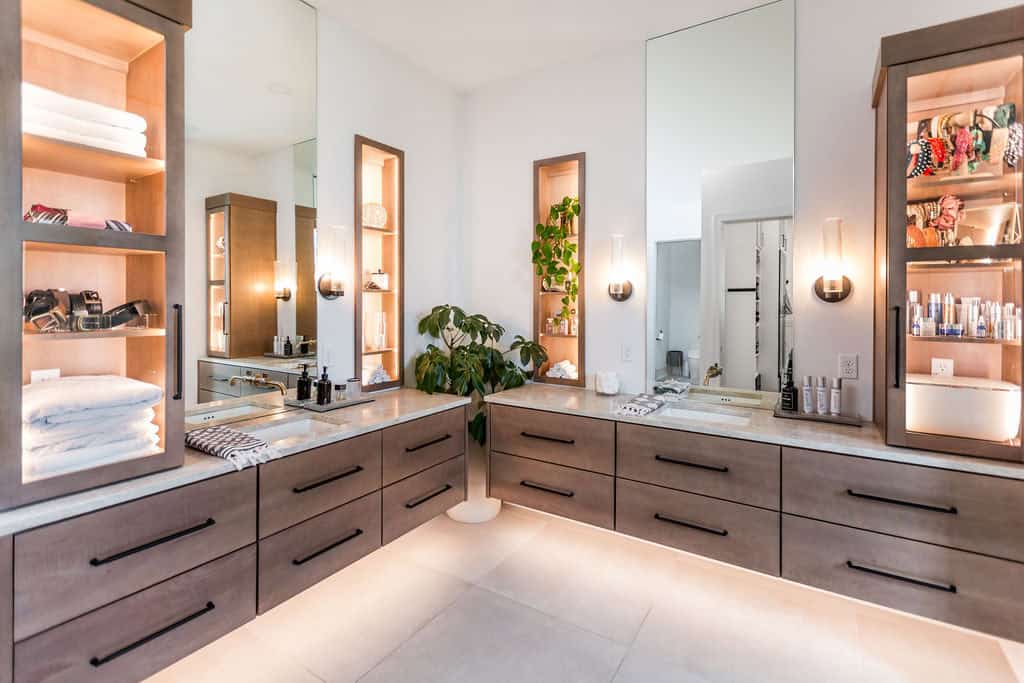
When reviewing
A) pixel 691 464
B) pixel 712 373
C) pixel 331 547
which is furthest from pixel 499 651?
pixel 712 373

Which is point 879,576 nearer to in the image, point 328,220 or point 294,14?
point 328,220

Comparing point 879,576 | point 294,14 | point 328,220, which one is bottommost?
point 879,576

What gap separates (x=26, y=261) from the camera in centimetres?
156

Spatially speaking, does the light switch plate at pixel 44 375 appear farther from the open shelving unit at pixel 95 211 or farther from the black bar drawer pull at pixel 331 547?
the black bar drawer pull at pixel 331 547

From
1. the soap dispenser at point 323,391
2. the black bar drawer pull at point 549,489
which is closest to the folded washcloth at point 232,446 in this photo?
the soap dispenser at point 323,391

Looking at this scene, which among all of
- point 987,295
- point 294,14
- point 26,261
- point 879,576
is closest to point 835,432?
point 879,576

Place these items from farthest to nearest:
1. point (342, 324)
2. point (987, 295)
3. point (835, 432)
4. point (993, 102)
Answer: point (342, 324), point (835, 432), point (987, 295), point (993, 102)

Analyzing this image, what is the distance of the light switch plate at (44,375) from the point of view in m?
1.52

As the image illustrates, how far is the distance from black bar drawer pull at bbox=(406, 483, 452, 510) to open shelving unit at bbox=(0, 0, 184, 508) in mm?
1105

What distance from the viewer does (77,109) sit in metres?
1.46

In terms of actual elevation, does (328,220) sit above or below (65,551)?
above

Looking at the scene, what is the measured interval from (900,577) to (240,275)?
2.97 metres

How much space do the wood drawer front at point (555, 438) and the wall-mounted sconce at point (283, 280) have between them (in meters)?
1.28

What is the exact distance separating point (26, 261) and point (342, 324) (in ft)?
4.49
